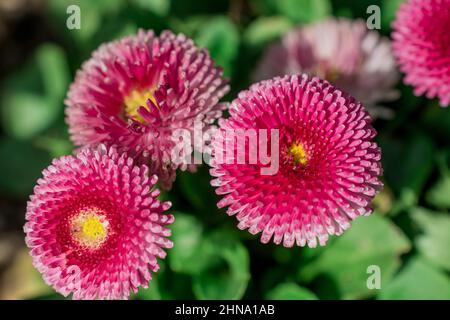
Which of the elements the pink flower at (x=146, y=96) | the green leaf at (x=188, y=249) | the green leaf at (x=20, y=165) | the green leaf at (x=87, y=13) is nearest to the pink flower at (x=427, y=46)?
the pink flower at (x=146, y=96)

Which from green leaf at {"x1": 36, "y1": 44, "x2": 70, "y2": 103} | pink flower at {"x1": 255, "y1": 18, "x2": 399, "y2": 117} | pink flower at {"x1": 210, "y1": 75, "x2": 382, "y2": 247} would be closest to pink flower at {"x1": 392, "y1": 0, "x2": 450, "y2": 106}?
pink flower at {"x1": 255, "y1": 18, "x2": 399, "y2": 117}

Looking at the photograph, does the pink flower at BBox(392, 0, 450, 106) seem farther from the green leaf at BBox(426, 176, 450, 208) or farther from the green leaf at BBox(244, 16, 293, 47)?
the green leaf at BBox(244, 16, 293, 47)

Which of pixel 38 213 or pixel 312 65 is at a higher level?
pixel 312 65

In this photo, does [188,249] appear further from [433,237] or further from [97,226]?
[433,237]

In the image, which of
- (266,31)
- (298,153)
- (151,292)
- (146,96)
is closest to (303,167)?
(298,153)
